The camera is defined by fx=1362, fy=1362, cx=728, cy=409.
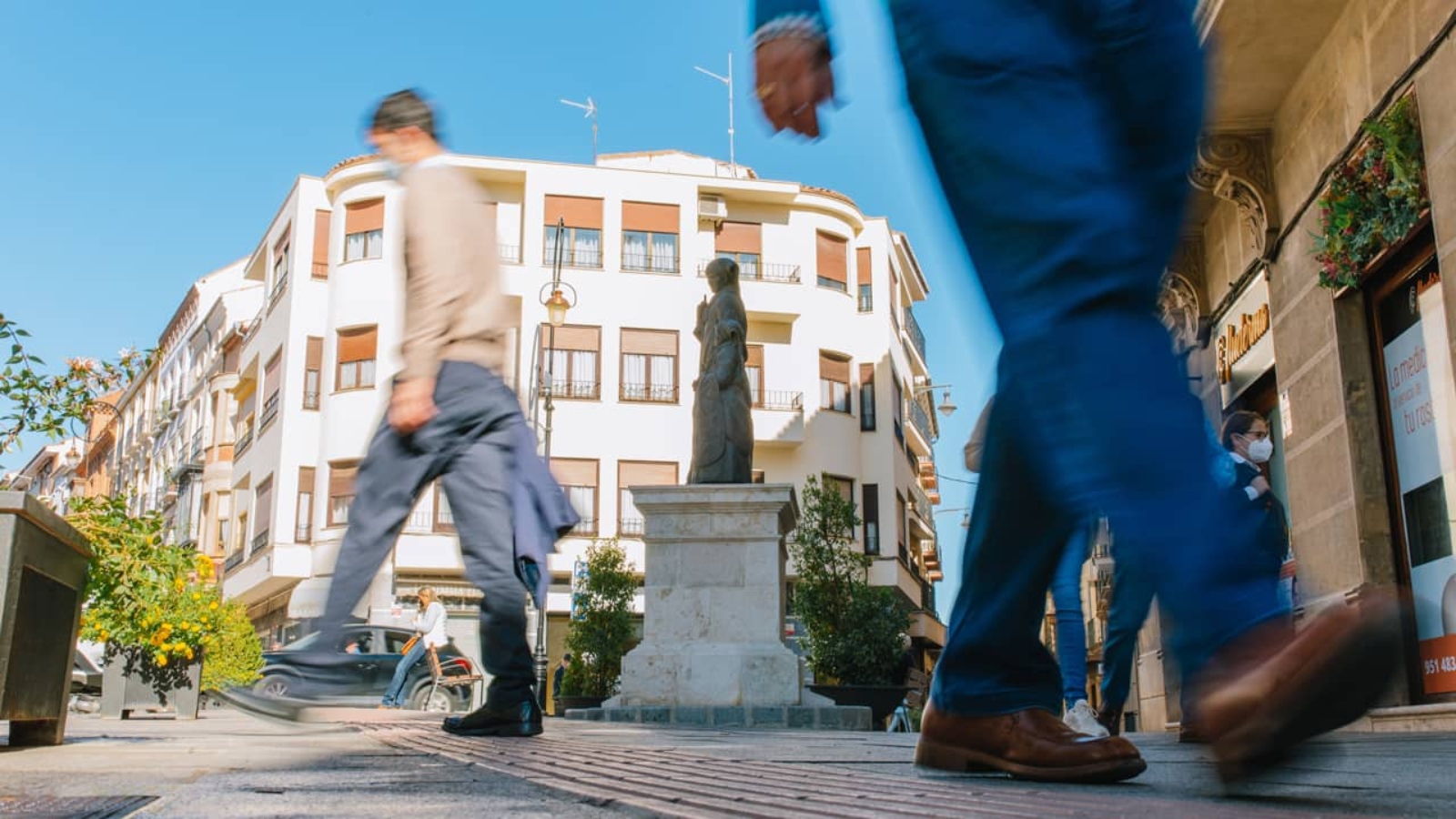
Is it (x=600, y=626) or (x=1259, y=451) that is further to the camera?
(x=600, y=626)

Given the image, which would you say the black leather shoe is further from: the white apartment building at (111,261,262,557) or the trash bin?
the white apartment building at (111,261,262,557)

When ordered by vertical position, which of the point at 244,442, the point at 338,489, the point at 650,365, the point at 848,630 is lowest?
the point at 848,630

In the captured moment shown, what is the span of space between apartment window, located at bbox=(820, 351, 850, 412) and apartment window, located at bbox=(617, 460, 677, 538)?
222 inches

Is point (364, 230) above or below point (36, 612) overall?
above

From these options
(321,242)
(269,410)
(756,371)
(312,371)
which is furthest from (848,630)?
(321,242)

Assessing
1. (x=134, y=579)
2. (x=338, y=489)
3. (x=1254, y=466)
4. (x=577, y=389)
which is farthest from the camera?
(x=577, y=389)

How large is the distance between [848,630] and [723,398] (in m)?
5.06

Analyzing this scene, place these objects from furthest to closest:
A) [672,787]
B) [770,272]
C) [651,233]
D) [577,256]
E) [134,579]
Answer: [770,272]
[651,233]
[577,256]
[134,579]
[672,787]

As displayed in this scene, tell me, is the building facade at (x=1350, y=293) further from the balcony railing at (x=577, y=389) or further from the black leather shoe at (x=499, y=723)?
the balcony railing at (x=577, y=389)

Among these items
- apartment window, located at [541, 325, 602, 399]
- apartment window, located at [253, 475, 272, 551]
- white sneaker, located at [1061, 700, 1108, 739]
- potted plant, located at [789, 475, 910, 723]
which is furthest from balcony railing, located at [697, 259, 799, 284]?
white sneaker, located at [1061, 700, 1108, 739]

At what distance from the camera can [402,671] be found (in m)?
14.1

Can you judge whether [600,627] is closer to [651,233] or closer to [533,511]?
[533,511]

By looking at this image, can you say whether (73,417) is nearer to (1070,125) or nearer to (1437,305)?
(1070,125)

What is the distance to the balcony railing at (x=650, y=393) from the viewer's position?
39969 mm
